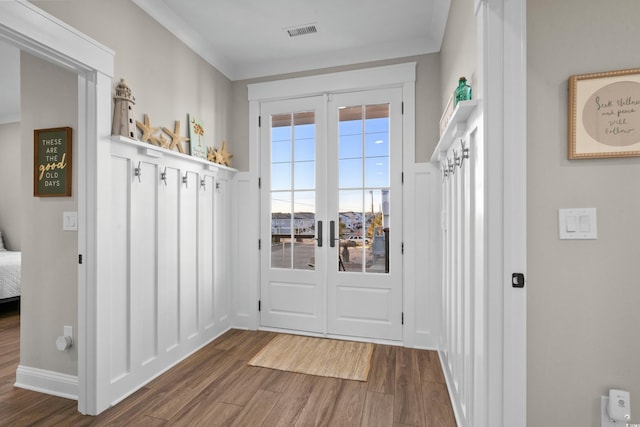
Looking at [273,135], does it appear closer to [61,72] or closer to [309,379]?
[61,72]

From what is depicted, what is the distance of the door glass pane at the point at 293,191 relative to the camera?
3145mm

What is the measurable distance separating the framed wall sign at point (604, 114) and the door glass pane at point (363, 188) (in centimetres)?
178

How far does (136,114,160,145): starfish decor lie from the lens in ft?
7.01

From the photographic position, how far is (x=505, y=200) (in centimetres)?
121

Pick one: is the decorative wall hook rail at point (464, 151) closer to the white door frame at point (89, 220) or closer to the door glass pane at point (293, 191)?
the door glass pane at point (293, 191)

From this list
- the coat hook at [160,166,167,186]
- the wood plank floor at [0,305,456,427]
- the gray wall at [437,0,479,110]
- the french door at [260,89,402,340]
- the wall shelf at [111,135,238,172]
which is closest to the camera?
the gray wall at [437,0,479,110]

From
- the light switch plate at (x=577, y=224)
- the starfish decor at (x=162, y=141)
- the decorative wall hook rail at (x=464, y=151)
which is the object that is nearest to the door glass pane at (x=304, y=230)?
the starfish decor at (x=162, y=141)

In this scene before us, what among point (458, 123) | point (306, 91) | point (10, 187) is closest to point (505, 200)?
point (458, 123)

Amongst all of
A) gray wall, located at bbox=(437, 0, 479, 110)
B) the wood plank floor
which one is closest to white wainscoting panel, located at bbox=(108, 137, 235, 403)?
the wood plank floor

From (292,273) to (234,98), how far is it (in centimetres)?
198

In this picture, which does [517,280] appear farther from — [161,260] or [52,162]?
[52,162]

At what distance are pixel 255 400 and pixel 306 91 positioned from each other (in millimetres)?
2666

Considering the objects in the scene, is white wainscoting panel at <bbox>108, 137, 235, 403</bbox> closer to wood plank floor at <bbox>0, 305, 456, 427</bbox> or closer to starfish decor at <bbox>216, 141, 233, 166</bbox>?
starfish decor at <bbox>216, 141, 233, 166</bbox>

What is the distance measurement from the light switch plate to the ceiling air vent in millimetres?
2316
